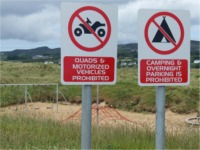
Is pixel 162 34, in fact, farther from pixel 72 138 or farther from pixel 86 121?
pixel 72 138

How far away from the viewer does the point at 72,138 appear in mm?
8586

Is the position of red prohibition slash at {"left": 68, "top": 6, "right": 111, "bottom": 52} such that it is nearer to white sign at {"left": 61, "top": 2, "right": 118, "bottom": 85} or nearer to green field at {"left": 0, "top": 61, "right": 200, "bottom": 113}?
white sign at {"left": 61, "top": 2, "right": 118, "bottom": 85}

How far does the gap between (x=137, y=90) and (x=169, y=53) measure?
25.6 meters

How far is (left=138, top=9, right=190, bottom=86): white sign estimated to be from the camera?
4.21 meters

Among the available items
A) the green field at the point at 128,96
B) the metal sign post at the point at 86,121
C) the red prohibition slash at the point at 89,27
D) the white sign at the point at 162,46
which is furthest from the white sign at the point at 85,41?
the green field at the point at 128,96

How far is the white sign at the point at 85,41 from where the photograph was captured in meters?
3.93

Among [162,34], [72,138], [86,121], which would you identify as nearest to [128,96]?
[72,138]

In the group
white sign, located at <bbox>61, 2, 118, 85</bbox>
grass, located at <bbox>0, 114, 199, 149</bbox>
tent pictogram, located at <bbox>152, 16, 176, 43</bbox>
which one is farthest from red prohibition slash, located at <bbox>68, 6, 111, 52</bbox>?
grass, located at <bbox>0, 114, 199, 149</bbox>

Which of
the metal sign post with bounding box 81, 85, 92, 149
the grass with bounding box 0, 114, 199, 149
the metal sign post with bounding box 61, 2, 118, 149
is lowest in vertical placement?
the grass with bounding box 0, 114, 199, 149

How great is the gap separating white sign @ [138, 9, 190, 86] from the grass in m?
3.26

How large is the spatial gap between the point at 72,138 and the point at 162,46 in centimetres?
473

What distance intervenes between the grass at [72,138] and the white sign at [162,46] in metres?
3.26

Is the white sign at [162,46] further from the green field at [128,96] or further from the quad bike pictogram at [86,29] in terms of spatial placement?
the green field at [128,96]

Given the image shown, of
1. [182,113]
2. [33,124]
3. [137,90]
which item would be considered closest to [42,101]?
[137,90]
